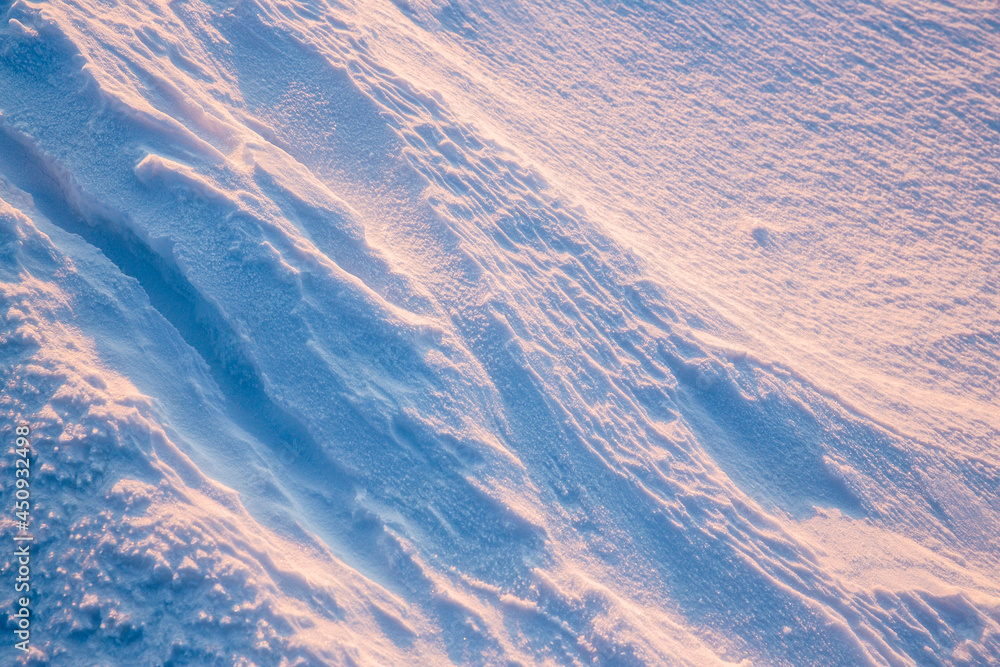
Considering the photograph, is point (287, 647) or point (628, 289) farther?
point (628, 289)

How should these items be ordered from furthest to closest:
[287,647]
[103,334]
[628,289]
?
[628,289] < [103,334] < [287,647]

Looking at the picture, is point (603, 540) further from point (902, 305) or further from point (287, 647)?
point (902, 305)

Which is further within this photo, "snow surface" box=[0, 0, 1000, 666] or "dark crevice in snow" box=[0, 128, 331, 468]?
"dark crevice in snow" box=[0, 128, 331, 468]

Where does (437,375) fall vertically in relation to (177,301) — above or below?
above

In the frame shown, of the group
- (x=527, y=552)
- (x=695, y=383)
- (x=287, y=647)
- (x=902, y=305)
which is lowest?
(x=287, y=647)

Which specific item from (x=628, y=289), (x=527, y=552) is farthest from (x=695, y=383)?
(x=527, y=552)
